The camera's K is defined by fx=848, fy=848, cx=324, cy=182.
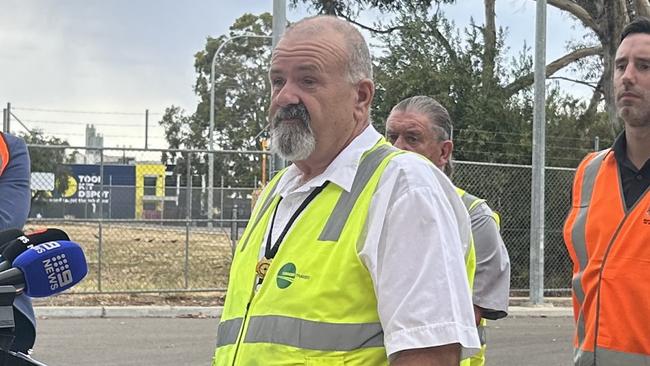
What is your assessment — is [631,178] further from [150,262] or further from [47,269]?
[150,262]

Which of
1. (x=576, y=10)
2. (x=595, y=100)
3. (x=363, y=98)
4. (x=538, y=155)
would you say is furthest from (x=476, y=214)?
(x=595, y=100)

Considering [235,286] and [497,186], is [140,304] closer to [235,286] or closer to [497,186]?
[497,186]

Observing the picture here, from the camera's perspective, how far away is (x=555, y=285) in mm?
15750

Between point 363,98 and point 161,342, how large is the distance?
8022 mm

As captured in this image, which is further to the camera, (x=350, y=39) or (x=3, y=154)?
(x=3, y=154)

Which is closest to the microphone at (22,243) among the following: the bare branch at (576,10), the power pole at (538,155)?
the power pole at (538,155)

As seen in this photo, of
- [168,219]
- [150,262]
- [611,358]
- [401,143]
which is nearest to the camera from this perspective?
[611,358]

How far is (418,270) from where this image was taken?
2.08m

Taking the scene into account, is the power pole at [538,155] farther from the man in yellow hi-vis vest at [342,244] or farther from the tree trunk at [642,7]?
the man in yellow hi-vis vest at [342,244]

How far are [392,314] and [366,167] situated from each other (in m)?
0.46

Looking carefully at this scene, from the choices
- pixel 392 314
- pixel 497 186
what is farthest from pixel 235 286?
pixel 497 186

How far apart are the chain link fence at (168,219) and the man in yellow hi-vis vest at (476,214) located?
9556 millimetres

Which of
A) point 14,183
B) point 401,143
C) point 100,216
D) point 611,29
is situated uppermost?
point 611,29

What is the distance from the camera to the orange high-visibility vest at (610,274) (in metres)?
3.04
